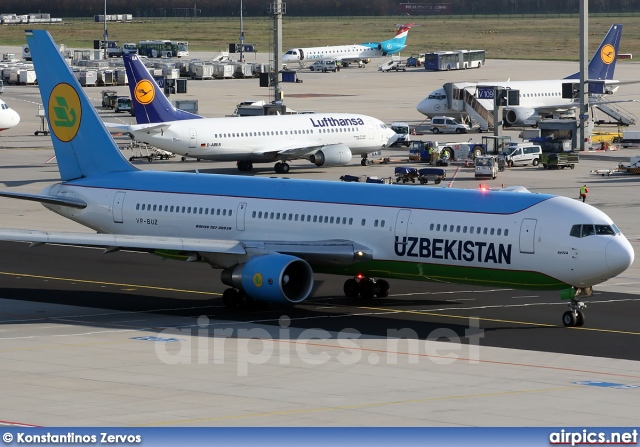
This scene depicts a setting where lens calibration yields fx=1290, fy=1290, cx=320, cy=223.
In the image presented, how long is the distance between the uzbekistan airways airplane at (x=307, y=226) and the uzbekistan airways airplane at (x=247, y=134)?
36024mm

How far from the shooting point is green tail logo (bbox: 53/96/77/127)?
54.3 metres

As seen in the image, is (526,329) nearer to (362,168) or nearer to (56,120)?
(56,120)

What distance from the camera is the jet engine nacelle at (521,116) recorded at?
127 meters

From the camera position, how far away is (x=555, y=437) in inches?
1120

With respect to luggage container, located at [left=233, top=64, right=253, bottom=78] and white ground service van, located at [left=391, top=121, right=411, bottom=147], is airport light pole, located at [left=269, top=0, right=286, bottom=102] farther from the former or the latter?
luggage container, located at [left=233, top=64, right=253, bottom=78]

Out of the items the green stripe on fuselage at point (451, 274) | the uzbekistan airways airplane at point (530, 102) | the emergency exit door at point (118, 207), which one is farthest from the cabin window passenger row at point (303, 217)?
the uzbekistan airways airplane at point (530, 102)

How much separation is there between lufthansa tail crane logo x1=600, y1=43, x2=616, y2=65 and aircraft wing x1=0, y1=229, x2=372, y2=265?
88374 millimetres

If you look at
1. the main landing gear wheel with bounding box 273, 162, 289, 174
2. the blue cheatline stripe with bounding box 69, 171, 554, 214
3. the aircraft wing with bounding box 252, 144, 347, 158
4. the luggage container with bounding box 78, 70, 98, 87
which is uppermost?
the luggage container with bounding box 78, 70, 98, 87

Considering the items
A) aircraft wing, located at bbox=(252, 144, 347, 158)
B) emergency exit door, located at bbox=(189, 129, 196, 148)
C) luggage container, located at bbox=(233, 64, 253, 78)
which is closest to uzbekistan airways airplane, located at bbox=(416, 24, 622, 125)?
aircraft wing, located at bbox=(252, 144, 347, 158)

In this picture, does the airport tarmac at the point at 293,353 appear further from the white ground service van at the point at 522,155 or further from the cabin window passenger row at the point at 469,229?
the white ground service van at the point at 522,155

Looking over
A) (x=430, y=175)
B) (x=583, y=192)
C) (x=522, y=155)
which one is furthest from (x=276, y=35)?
(x=583, y=192)

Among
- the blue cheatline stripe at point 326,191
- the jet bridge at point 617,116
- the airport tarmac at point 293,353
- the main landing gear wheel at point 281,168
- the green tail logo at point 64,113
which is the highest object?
the green tail logo at point 64,113

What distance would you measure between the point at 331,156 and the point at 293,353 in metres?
54.3

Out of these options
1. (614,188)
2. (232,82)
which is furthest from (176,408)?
(232,82)
